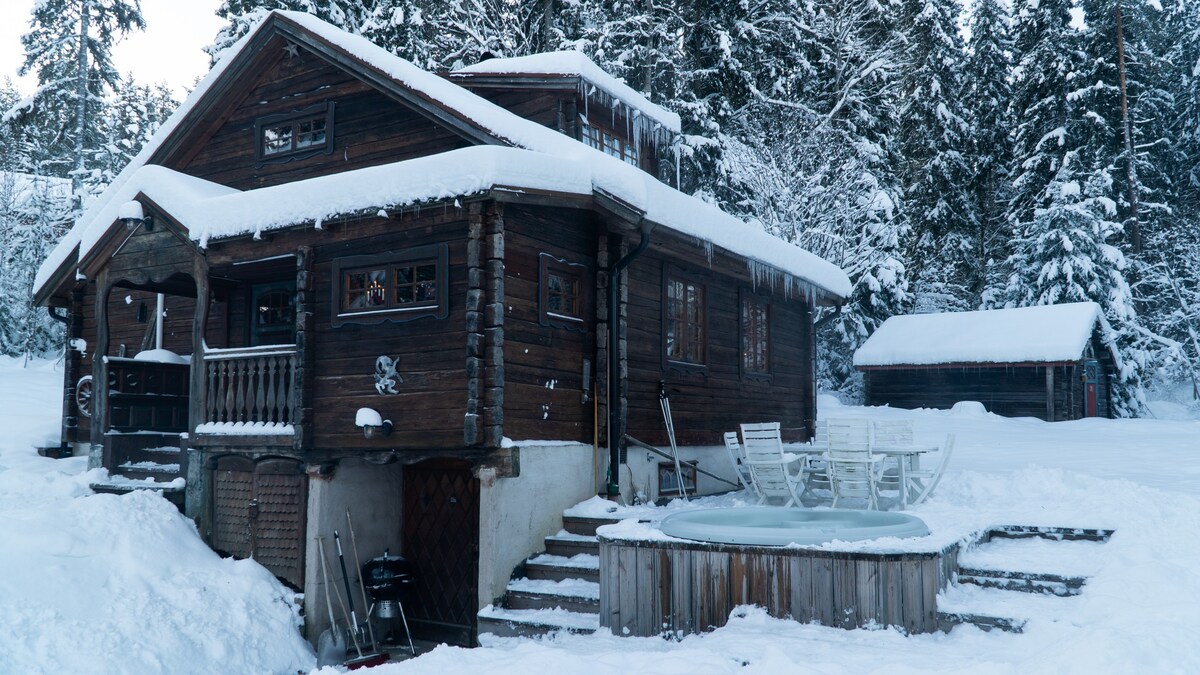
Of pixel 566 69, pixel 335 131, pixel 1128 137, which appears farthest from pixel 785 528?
pixel 1128 137

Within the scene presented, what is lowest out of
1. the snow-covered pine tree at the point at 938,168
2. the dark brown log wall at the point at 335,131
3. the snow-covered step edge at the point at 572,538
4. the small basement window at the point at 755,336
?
the snow-covered step edge at the point at 572,538

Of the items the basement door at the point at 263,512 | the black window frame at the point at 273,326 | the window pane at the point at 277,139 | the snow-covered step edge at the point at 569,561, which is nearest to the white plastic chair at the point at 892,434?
the snow-covered step edge at the point at 569,561

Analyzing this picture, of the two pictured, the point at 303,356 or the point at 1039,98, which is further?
the point at 1039,98

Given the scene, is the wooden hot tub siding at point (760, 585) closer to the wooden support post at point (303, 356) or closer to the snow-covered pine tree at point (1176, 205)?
the wooden support post at point (303, 356)

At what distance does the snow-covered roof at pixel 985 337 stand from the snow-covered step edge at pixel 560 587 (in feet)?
62.5

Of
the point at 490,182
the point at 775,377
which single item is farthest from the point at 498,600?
the point at 775,377

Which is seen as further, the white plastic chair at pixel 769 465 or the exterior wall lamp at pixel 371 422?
the white plastic chair at pixel 769 465

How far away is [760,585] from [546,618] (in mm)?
2404

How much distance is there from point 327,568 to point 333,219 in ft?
12.9

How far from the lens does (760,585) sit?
7.08 m

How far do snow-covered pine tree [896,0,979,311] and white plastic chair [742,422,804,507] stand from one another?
2067 centimetres

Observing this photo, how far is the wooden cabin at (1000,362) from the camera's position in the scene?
2466 centimetres

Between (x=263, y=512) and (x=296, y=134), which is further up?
(x=296, y=134)

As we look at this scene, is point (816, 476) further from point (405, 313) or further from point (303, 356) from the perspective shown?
point (303, 356)
